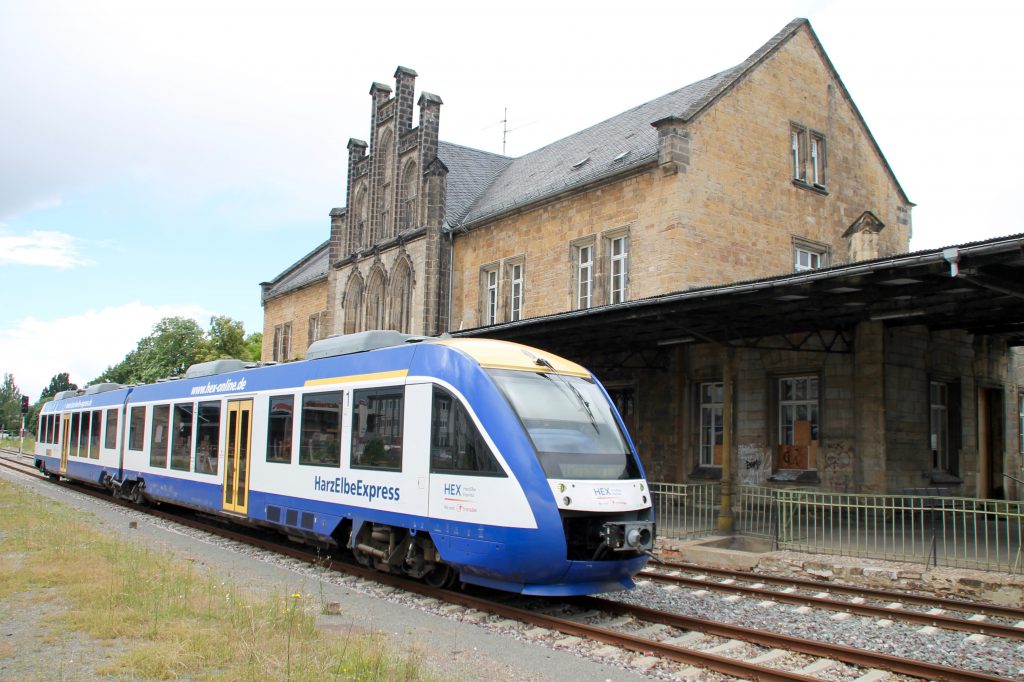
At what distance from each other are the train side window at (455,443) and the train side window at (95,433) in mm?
14118

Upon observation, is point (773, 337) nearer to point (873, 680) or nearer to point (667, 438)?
point (667, 438)

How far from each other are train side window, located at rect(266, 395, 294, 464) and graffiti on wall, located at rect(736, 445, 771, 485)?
10.0m

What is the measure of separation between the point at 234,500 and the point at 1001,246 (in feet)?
35.5

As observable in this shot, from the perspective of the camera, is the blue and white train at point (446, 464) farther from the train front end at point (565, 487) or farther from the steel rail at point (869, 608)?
the steel rail at point (869, 608)

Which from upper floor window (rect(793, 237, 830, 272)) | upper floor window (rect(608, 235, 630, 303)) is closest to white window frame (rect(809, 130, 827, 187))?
upper floor window (rect(793, 237, 830, 272))

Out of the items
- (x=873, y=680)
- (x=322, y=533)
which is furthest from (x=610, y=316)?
(x=873, y=680)

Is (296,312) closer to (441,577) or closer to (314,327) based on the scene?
(314,327)

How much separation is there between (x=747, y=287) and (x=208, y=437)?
902 centimetres

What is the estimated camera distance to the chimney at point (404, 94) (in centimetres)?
2920

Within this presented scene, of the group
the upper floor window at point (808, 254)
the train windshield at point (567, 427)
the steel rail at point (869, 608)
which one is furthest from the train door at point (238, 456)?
the upper floor window at point (808, 254)

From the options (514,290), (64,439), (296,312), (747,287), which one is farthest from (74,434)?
(747,287)

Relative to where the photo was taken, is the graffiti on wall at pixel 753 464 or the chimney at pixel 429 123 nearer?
the graffiti on wall at pixel 753 464

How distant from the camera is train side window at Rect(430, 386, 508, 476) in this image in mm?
7941

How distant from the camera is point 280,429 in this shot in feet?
38.4
